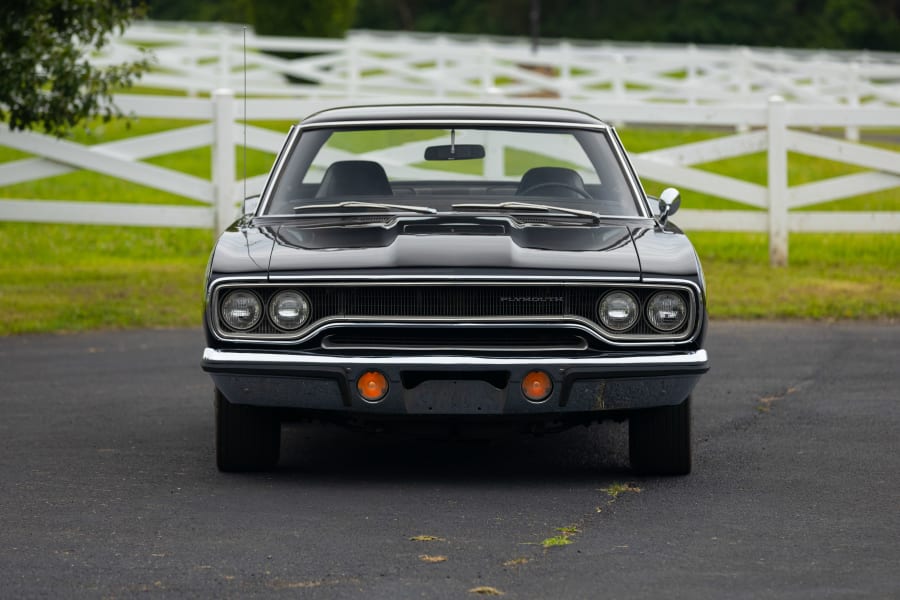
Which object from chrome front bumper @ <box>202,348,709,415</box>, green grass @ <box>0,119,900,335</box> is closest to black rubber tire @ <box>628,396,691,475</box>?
chrome front bumper @ <box>202,348,709,415</box>

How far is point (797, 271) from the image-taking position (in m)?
14.5

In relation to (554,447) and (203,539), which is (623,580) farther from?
(554,447)

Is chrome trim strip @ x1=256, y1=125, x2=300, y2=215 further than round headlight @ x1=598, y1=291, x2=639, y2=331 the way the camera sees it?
Yes

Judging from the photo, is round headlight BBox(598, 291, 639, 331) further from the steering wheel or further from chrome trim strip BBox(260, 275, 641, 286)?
the steering wheel

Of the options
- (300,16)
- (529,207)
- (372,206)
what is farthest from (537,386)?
(300,16)

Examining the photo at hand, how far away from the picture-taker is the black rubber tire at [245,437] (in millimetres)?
6594

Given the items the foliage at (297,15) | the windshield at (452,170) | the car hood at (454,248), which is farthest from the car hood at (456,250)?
the foliage at (297,15)

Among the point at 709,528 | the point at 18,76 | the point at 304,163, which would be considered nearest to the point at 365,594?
the point at 709,528

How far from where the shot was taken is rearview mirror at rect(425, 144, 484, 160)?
769 centimetres

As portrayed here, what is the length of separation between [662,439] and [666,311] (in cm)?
58

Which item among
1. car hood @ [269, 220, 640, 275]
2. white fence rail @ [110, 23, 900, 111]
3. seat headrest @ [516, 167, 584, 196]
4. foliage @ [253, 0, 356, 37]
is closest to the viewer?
car hood @ [269, 220, 640, 275]

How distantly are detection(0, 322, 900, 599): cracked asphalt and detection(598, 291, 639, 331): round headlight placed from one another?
25.9 inches

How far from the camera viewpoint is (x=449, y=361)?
6.13 metres

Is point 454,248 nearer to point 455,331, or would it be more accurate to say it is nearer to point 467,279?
point 467,279
